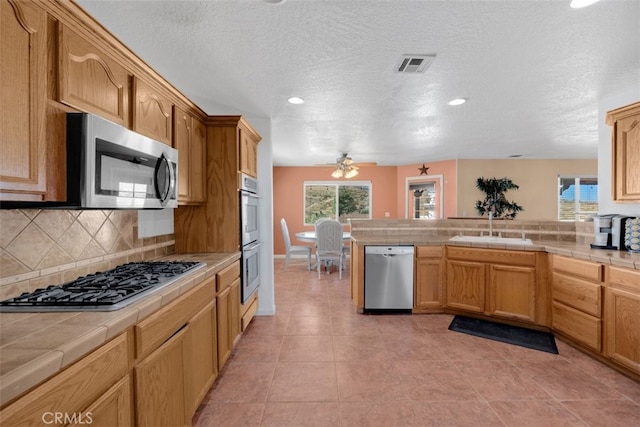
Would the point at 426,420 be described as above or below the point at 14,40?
below

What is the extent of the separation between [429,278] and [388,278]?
0.47 m

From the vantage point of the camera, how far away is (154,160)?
171 cm

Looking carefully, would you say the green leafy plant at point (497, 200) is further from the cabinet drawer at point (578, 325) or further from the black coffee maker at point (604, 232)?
the cabinet drawer at point (578, 325)

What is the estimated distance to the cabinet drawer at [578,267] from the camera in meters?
2.32

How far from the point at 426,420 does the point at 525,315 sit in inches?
74.4

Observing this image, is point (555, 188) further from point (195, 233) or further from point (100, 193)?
point (100, 193)

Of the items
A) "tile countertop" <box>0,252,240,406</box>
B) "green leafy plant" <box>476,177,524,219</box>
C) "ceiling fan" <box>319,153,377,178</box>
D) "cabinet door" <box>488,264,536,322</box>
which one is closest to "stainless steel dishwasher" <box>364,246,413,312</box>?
"cabinet door" <box>488,264,536,322</box>

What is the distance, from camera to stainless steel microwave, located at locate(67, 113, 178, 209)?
46.9 inches

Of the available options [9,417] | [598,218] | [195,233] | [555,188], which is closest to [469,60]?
[598,218]

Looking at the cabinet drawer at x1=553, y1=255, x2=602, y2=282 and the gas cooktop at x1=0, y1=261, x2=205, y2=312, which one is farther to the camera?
the cabinet drawer at x1=553, y1=255, x2=602, y2=282

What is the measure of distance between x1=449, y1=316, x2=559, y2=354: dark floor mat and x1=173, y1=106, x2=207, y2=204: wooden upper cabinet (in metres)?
2.80

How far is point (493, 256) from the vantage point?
121 inches

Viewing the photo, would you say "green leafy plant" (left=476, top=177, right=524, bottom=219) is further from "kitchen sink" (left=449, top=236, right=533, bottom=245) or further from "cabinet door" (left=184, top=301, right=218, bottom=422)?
"cabinet door" (left=184, top=301, right=218, bottom=422)

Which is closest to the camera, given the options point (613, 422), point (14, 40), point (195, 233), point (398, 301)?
point (14, 40)
